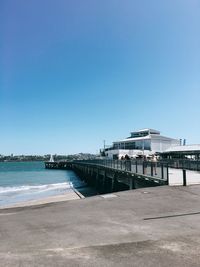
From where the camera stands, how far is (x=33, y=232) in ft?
24.3

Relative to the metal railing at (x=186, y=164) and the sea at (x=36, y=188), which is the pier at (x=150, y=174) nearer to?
the metal railing at (x=186, y=164)

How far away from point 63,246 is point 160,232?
2378mm

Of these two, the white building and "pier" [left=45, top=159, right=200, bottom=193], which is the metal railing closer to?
"pier" [left=45, top=159, right=200, bottom=193]

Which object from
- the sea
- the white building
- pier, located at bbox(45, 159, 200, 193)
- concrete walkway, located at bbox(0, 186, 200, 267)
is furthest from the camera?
the white building

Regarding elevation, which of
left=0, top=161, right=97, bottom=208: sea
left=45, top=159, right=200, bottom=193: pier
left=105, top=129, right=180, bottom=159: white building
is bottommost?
left=0, top=161, right=97, bottom=208: sea

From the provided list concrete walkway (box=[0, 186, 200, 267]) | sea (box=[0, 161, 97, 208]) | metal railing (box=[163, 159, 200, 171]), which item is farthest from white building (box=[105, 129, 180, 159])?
concrete walkway (box=[0, 186, 200, 267])

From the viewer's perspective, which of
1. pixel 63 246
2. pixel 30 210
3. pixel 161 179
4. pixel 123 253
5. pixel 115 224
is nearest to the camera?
pixel 123 253

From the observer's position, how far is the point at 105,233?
728 cm

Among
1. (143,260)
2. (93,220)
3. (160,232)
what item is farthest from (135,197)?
(143,260)

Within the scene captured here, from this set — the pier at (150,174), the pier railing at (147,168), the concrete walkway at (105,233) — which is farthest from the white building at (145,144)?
the concrete walkway at (105,233)

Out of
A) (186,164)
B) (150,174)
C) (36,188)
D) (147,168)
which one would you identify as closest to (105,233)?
(150,174)

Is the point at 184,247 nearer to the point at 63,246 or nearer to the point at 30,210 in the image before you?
the point at 63,246

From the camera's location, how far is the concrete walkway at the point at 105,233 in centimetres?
552

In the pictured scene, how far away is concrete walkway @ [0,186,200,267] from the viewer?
18.1 feet
